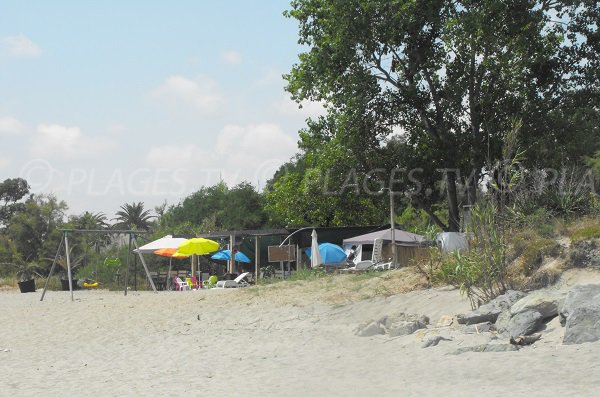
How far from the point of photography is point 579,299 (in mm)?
10328

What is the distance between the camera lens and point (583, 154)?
29.8 m

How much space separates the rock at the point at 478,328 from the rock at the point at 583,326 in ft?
5.24

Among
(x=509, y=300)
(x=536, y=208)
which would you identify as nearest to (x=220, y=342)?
(x=509, y=300)

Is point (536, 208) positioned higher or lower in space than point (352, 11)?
lower

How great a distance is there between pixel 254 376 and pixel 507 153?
5.80 m

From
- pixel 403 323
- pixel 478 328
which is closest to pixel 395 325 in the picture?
pixel 403 323

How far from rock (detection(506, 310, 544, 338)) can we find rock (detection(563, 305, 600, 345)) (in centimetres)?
70

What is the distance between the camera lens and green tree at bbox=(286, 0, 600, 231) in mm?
24625

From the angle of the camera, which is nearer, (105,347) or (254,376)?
(254,376)

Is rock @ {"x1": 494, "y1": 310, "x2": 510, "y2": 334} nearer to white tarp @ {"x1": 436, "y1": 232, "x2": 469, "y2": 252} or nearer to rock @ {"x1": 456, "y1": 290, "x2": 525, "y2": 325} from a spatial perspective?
rock @ {"x1": 456, "y1": 290, "x2": 525, "y2": 325}

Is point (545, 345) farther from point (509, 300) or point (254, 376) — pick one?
point (254, 376)

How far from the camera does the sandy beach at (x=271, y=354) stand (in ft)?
29.4

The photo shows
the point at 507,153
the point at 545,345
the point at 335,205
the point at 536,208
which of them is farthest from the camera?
the point at 335,205

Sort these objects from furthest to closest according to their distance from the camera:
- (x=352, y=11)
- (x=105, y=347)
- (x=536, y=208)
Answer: (x=352, y=11)
(x=536, y=208)
(x=105, y=347)
